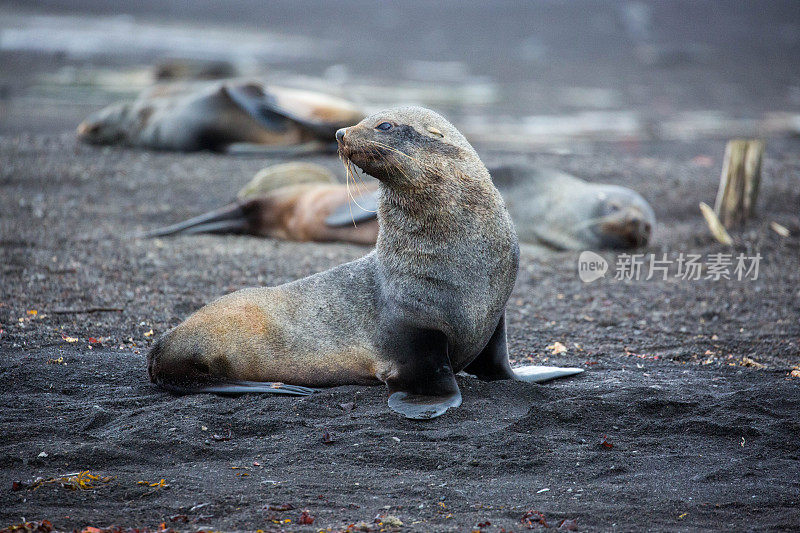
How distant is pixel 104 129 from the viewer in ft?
37.1

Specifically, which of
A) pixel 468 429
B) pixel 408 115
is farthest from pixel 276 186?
pixel 468 429

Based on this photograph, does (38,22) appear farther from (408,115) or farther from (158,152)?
(408,115)

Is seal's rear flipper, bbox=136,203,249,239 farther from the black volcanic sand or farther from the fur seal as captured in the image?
the fur seal

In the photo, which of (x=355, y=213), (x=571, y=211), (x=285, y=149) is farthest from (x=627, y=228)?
(x=285, y=149)

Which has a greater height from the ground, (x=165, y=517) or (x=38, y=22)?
(x=38, y=22)

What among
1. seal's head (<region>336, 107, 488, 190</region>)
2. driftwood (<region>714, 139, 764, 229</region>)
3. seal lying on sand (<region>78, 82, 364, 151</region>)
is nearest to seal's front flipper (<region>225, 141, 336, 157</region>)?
seal lying on sand (<region>78, 82, 364, 151</region>)

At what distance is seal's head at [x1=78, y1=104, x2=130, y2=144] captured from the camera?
1128cm

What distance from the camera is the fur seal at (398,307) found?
402 cm

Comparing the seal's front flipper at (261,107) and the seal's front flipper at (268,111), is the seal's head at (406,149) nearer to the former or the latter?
the seal's front flipper at (268,111)

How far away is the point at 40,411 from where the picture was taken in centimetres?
399

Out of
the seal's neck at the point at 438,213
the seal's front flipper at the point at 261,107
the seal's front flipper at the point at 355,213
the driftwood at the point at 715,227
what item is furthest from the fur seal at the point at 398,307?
the seal's front flipper at the point at 261,107

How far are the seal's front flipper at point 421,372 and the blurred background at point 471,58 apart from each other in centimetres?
855

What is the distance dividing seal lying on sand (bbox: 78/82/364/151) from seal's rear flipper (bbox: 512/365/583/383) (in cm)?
648

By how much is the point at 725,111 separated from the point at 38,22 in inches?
855
